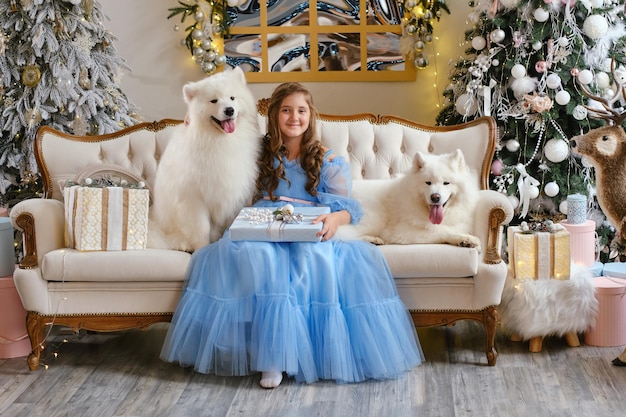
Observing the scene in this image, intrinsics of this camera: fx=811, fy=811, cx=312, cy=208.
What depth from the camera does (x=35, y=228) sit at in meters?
3.43

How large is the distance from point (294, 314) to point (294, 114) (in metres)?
0.91

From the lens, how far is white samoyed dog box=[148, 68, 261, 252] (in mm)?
3486

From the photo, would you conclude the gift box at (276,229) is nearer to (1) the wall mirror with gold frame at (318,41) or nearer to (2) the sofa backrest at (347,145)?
(2) the sofa backrest at (347,145)

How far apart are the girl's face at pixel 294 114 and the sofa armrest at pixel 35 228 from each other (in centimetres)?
108

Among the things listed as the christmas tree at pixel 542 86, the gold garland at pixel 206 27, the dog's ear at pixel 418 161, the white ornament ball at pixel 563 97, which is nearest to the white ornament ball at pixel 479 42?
the christmas tree at pixel 542 86

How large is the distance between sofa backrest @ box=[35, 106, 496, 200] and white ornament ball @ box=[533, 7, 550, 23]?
65 centimetres

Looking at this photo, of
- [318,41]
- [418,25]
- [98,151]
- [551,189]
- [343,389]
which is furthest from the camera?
[318,41]

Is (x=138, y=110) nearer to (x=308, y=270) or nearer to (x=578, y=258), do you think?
(x=308, y=270)

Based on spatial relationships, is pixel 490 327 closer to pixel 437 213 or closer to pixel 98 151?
pixel 437 213

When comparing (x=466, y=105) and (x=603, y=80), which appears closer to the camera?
(x=603, y=80)

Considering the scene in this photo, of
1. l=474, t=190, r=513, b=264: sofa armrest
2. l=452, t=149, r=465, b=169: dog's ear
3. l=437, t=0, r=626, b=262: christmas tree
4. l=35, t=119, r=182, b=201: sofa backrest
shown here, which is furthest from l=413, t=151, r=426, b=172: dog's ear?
l=35, t=119, r=182, b=201: sofa backrest

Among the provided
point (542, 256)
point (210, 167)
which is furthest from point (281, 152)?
point (542, 256)

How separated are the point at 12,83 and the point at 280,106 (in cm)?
170

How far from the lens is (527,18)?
167 inches
